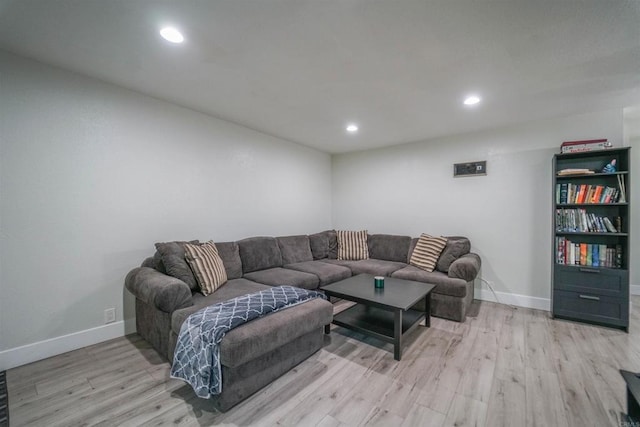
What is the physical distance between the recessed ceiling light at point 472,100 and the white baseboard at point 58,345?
13.6 ft

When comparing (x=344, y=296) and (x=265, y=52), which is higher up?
(x=265, y=52)

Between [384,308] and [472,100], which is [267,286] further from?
[472,100]

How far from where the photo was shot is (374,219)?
4.88 m

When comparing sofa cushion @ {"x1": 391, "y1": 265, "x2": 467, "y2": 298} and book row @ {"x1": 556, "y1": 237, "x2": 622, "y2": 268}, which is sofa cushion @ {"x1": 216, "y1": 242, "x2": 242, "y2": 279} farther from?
book row @ {"x1": 556, "y1": 237, "x2": 622, "y2": 268}

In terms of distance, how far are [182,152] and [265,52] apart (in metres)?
1.68

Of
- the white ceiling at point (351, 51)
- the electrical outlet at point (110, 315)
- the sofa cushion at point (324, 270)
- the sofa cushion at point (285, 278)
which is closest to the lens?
the white ceiling at point (351, 51)

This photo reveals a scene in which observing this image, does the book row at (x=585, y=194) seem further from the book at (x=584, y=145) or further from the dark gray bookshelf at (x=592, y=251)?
the book at (x=584, y=145)

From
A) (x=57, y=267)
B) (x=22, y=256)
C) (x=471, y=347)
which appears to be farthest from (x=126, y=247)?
(x=471, y=347)

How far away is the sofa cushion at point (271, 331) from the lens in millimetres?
1609

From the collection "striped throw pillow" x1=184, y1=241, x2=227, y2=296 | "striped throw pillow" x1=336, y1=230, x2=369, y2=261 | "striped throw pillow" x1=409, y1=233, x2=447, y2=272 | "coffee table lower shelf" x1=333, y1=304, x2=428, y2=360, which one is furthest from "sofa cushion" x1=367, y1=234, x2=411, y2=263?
"striped throw pillow" x1=184, y1=241, x2=227, y2=296

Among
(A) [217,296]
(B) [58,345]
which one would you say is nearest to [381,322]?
(A) [217,296]

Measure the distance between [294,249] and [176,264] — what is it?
185 centimetres

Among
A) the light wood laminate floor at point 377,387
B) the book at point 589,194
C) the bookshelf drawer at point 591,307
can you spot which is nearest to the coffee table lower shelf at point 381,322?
the light wood laminate floor at point 377,387

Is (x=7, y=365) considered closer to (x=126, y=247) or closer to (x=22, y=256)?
(x=22, y=256)
